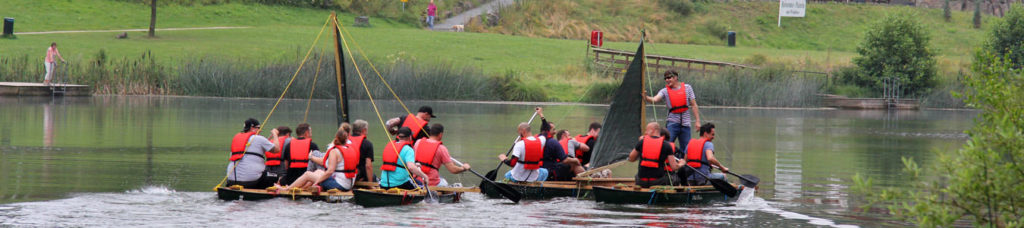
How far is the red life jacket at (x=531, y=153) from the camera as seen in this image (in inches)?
623

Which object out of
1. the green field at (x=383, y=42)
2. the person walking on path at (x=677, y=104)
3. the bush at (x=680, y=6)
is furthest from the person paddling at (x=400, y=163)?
the bush at (x=680, y=6)

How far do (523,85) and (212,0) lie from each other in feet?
82.7

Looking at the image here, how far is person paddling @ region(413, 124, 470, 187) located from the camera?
1509 cm

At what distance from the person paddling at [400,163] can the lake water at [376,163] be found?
1.51ft

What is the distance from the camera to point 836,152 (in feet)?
81.8

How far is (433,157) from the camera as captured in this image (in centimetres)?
1526

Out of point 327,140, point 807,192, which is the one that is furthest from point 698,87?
point 807,192

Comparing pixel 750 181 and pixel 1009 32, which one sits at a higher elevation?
pixel 1009 32

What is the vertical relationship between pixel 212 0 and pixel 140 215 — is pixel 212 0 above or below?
above

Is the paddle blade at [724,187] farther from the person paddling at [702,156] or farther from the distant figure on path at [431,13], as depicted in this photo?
the distant figure on path at [431,13]

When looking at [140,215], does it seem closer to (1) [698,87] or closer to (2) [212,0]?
(1) [698,87]

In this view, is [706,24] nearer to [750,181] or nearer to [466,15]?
[466,15]

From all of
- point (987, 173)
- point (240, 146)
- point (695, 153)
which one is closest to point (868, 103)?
point (695, 153)

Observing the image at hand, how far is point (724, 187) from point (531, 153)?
8.58 ft
